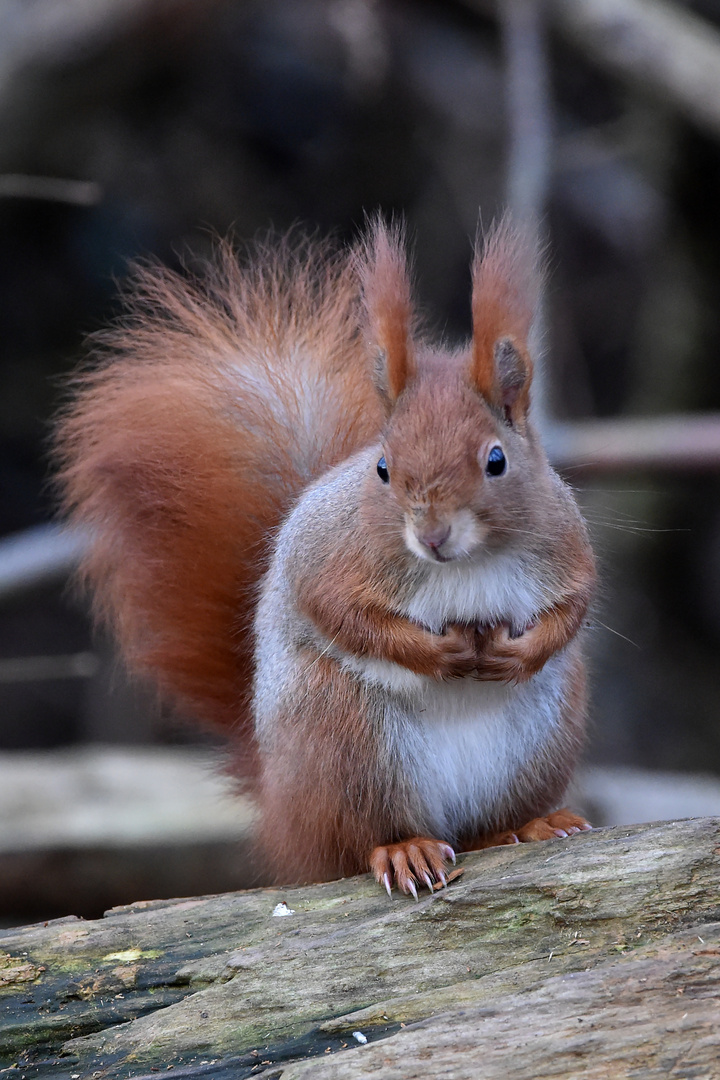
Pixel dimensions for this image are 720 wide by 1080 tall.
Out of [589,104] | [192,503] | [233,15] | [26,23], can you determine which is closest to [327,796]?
[192,503]

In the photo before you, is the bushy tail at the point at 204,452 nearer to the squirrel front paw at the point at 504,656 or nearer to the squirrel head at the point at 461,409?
the squirrel head at the point at 461,409

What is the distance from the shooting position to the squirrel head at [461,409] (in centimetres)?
153

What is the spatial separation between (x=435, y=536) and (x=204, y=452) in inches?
30.1

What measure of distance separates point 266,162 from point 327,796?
3211 mm

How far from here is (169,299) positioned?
7.50ft

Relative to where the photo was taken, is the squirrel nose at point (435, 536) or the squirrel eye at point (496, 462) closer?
the squirrel nose at point (435, 536)

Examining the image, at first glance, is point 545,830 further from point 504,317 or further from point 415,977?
point 504,317

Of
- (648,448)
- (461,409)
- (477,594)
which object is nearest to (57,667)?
(648,448)

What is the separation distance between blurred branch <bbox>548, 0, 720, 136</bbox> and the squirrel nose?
2164mm

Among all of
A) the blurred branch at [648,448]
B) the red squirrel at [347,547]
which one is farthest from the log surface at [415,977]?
the blurred branch at [648,448]

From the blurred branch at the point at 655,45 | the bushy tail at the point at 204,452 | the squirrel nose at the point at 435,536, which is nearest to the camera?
the squirrel nose at the point at 435,536

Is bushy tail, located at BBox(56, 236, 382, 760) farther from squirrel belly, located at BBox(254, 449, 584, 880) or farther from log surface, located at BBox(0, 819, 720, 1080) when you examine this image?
log surface, located at BBox(0, 819, 720, 1080)

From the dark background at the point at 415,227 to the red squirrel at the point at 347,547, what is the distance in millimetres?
2022

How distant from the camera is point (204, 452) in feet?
7.04
